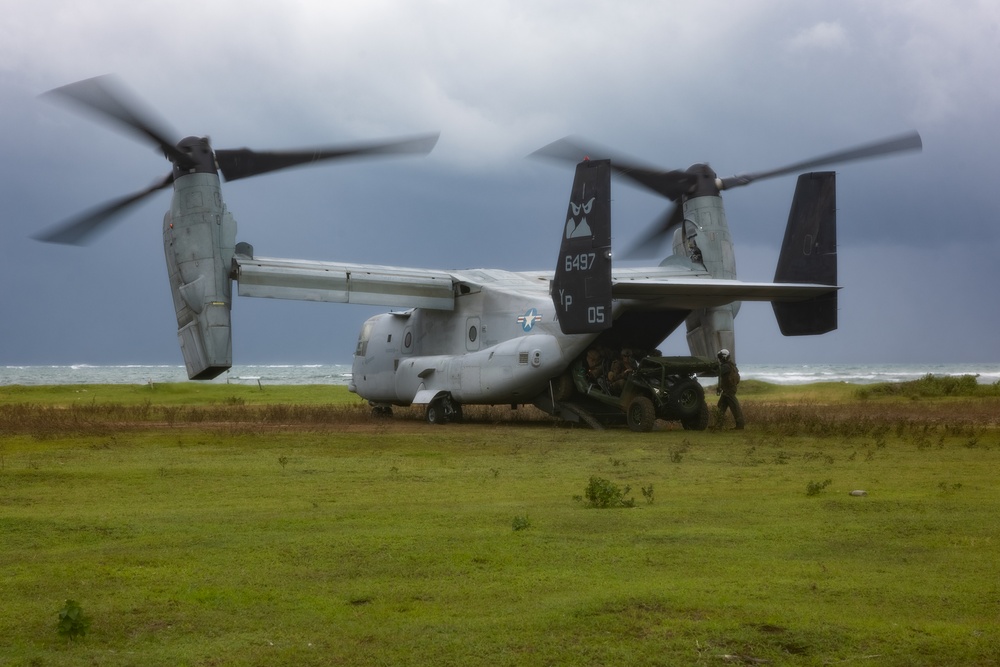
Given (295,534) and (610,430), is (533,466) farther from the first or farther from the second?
(610,430)

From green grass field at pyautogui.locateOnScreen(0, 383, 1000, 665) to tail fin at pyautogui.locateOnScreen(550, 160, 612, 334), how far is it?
3963mm

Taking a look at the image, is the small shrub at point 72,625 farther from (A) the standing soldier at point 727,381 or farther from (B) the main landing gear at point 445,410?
(B) the main landing gear at point 445,410

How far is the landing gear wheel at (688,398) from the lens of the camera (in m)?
20.1

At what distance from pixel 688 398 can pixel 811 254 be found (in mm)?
3826

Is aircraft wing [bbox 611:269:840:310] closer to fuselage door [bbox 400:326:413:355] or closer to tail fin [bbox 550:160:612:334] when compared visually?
tail fin [bbox 550:160:612:334]

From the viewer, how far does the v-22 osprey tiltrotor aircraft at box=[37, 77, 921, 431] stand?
1877 centimetres

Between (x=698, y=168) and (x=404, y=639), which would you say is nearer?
(x=404, y=639)

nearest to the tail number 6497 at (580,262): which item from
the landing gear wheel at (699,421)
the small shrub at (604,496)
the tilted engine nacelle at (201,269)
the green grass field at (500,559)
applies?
the landing gear wheel at (699,421)

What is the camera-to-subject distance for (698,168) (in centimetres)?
2362

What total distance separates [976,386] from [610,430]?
22229 millimetres

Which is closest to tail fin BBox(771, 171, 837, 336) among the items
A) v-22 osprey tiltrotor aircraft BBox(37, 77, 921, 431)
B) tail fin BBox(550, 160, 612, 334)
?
v-22 osprey tiltrotor aircraft BBox(37, 77, 921, 431)

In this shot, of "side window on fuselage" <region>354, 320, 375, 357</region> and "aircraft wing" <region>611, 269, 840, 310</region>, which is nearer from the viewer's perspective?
"aircraft wing" <region>611, 269, 840, 310</region>

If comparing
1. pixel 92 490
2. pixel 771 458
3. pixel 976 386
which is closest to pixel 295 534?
pixel 92 490

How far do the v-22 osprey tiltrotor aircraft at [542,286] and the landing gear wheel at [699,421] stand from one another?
0.08 meters
